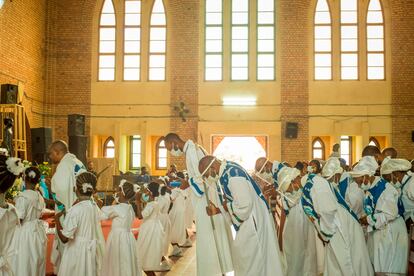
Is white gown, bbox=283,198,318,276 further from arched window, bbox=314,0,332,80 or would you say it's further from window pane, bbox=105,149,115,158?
window pane, bbox=105,149,115,158

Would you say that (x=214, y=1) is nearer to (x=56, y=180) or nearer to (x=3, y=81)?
(x=3, y=81)

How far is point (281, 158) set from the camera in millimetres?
22141

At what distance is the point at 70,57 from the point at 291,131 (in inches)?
367

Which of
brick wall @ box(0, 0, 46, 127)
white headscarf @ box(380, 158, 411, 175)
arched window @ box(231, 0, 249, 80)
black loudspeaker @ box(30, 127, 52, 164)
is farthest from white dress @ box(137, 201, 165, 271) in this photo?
arched window @ box(231, 0, 249, 80)

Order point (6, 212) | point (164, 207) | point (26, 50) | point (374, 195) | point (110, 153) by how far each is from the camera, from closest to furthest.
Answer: point (6, 212) < point (374, 195) < point (164, 207) < point (26, 50) < point (110, 153)

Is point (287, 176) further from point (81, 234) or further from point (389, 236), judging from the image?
point (81, 234)

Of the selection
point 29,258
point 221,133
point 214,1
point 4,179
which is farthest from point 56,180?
point 214,1

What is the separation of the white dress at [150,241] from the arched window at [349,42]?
1526 centimetres

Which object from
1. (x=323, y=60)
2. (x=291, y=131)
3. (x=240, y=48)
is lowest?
(x=291, y=131)

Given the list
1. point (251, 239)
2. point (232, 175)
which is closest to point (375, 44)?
point (232, 175)

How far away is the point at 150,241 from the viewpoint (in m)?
8.79

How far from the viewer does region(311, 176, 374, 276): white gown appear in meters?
6.51

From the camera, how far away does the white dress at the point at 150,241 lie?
867cm

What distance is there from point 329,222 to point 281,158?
15.7 metres
